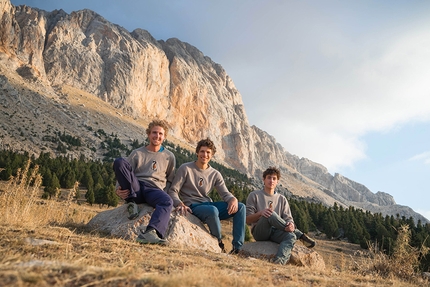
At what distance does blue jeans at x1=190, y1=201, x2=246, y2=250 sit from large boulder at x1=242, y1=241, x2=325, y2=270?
481 millimetres

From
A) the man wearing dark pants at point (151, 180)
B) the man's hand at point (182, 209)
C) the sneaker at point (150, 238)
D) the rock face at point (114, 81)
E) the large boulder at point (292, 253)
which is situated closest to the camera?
Answer: the sneaker at point (150, 238)

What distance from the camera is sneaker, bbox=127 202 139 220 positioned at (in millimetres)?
5227

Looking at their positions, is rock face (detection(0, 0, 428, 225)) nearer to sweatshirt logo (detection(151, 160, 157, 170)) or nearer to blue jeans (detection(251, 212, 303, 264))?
sweatshirt logo (detection(151, 160, 157, 170))

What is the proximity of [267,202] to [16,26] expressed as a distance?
347ft

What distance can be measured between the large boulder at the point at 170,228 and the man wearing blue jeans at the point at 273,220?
3.50ft

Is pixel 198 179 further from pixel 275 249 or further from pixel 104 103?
pixel 104 103

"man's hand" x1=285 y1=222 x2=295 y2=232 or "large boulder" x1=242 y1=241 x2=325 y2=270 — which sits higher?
"man's hand" x1=285 y1=222 x2=295 y2=232

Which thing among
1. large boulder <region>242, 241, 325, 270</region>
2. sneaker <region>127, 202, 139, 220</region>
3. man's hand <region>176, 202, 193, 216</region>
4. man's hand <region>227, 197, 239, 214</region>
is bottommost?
large boulder <region>242, 241, 325, 270</region>

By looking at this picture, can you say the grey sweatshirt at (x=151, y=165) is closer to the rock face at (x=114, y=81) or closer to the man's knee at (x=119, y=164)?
the man's knee at (x=119, y=164)

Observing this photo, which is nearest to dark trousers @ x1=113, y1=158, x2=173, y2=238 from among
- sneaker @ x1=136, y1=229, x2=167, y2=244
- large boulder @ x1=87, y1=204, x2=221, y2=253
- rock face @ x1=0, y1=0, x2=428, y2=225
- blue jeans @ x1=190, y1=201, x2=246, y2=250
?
sneaker @ x1=136, y1=229, x2=167, y2=244

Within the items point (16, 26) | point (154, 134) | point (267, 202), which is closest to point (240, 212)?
point (267, 202)

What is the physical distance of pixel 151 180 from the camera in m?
5.62

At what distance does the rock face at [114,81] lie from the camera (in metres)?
73.9

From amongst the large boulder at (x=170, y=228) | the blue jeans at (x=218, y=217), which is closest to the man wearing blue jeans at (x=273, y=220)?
the blue jeans at (x=218, y=217)
